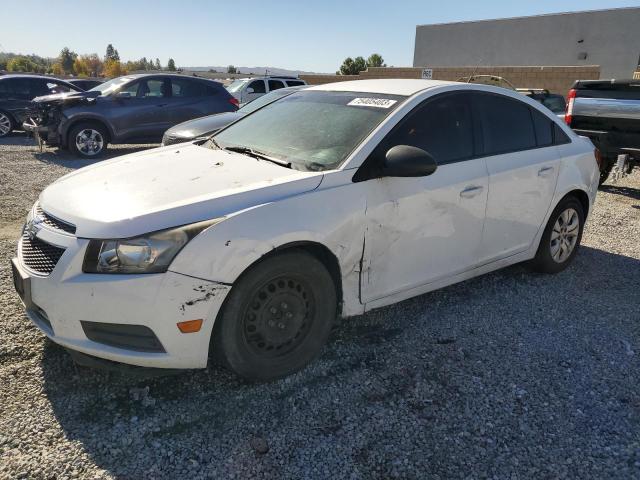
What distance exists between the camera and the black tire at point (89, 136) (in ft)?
33.6

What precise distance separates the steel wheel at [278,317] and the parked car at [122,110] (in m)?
9.01

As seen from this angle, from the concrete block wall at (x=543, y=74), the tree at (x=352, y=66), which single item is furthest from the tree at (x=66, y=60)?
the concrete block wall at (x=543, y=74)

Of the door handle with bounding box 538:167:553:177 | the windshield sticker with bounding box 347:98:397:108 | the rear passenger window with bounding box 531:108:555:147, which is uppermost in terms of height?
the windshield sticker with bounding box 347:98:397:108

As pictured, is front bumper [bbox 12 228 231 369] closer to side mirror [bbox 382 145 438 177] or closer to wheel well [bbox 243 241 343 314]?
wheel well [bbox 243 241 343 314]

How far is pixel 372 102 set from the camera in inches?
139

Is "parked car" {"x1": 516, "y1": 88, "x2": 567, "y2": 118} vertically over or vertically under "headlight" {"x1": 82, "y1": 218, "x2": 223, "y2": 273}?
over

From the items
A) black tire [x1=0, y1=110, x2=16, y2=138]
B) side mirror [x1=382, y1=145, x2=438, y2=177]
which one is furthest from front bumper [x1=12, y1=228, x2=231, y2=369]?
black tire [x1=0, y1=110, x2=16, y2=138]

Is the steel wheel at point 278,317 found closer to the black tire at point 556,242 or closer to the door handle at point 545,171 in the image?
the door handle at point 545,171

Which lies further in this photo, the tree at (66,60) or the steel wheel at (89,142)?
the tree at (66,60)

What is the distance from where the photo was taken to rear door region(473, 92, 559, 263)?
3864mm

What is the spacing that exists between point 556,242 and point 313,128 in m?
2.60

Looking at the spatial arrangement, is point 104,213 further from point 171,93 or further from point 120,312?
point 171,93

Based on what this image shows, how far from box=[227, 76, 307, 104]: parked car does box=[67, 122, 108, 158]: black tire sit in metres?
6.06

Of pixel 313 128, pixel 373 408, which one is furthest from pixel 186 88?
pixel 373 408
